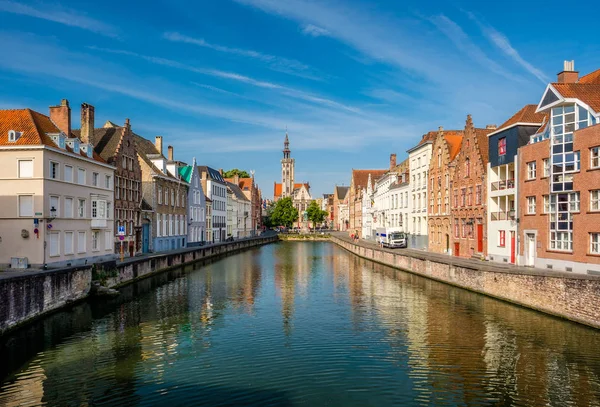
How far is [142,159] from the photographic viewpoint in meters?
52.8

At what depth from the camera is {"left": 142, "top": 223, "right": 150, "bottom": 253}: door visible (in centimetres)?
5028

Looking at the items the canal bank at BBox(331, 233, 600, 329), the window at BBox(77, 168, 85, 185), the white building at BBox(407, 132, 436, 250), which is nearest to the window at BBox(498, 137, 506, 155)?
the canal bank at BBox(331, 233, 600, 329)

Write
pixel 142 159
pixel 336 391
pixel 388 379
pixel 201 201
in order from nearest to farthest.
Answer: pixel 336 391 → pixel 388 379 → pixel 142 159 → pixel 201 201

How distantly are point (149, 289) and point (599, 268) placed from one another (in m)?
27.9

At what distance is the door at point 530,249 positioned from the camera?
31391 mm

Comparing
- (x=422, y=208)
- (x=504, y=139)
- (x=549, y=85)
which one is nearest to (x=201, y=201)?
(x=422, y=208)

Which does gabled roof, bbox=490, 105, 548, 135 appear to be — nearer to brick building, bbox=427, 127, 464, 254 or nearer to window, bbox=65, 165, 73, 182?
brick building, bbox=427, 127, 464, 254

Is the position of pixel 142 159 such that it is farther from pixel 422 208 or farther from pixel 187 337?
pixel 187 337

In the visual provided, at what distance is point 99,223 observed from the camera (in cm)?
3775

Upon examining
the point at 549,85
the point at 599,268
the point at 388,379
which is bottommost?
the point at 388,379

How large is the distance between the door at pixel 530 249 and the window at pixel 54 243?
105 ft

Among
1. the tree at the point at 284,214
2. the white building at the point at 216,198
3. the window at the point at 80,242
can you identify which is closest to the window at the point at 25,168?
the window at the point at 80,242

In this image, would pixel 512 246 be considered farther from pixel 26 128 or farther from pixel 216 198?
pixel 216 198

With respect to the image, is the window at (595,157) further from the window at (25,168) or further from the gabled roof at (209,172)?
the gabled roof at (209,172)
